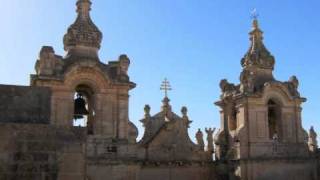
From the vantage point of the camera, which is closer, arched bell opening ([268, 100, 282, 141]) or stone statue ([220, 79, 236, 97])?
arched bell opening ([268, 100, 282, 141])

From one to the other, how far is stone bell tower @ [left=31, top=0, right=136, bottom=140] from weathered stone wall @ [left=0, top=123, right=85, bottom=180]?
37.7 feet

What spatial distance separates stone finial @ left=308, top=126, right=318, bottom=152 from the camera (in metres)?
24.5

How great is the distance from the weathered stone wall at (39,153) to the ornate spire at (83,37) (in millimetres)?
13651

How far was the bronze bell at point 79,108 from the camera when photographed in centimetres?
2173

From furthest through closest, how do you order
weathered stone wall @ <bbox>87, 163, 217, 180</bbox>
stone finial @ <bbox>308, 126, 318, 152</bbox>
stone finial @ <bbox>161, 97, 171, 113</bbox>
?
stone finial @ <bbox>161, 97, 171, 113</bbox>
stone finial @ <bbox>308, 126, 318, 152</bbox>
weathered stone wall @ <bbox>87, 163, 217, 180</bbox>

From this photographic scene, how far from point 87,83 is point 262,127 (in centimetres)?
863

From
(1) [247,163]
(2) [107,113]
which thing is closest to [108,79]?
(2) [107,113]

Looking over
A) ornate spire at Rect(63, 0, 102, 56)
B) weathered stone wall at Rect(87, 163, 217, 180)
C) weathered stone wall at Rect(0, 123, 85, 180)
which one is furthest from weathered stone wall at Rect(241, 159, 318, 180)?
weathered stone wall at Rect(0, 123, 85, 180)

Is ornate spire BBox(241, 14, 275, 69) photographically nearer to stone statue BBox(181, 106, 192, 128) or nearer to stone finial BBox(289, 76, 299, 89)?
stone finial BBox(289, 76, 299, 89)

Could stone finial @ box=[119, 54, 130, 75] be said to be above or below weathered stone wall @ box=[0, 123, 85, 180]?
above

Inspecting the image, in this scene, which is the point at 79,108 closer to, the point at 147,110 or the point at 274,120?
the point at 147,110

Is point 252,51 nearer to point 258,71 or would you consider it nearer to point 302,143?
point 258,71

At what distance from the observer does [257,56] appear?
83.4ft

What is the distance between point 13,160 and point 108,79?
42.9ft
